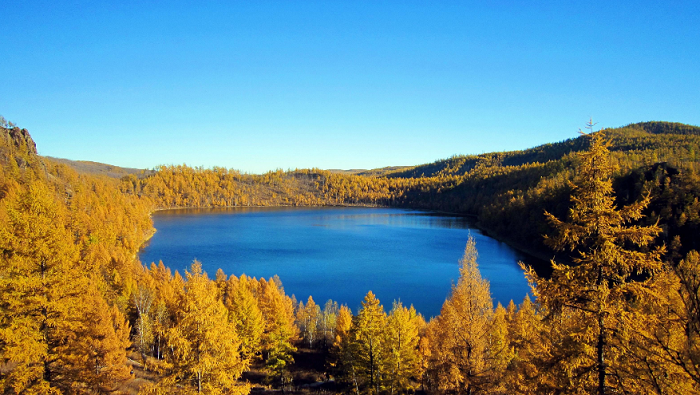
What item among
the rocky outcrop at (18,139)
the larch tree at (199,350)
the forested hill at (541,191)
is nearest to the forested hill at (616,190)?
the forested hill at (541,191)

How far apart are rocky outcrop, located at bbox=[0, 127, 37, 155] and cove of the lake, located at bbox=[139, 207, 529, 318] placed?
27529mm

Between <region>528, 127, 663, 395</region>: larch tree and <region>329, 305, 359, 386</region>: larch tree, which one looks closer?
<region>528, 127, 663, 395</region>: larch tree

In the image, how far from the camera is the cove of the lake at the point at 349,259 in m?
41.5

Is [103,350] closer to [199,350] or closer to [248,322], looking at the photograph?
[248,322]

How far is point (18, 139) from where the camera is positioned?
67125 mm

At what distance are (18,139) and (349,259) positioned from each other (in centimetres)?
6541

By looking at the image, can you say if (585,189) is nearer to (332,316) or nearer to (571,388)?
(571,388)

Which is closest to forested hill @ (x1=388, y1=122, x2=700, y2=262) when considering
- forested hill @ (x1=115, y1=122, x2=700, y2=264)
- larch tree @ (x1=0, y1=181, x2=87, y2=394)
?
forested hill @ (x1=115, y1=122, x2=700, y2=264)

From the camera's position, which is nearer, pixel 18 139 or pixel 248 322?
pixel 248 322

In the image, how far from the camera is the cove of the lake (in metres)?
41.5

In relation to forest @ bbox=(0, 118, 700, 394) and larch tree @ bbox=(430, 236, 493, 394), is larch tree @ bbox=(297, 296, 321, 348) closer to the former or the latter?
A: forest @ bbox=(0, 118, 700, 394)

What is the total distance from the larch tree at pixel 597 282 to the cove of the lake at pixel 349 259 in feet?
85.6

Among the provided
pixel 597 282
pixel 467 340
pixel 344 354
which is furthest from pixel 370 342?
pixel 597 282

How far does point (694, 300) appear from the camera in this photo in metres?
3.23
